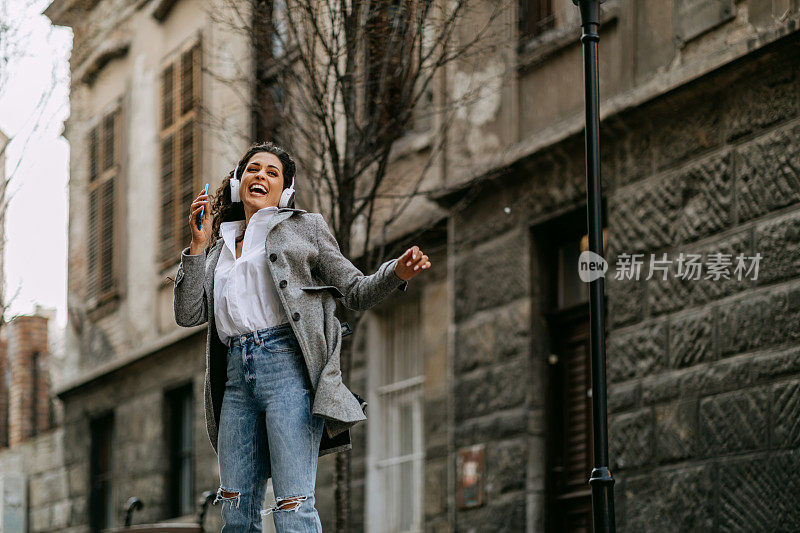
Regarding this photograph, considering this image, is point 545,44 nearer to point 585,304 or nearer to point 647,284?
point 585,304

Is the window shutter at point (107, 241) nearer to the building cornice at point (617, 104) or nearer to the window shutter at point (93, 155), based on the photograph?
the window shutter at point (93, 155)

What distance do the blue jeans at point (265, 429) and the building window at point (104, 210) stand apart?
14529 mm

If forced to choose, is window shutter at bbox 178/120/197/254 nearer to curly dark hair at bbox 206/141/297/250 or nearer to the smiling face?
curly dark hair at bbox 206/141/297/250

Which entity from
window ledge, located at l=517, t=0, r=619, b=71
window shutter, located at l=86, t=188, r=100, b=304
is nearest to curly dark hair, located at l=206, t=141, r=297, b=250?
window ledge, located at l=517, t=0, r=619, b=71

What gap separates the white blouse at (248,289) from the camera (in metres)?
5.89

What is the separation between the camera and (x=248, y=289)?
5.93 metres

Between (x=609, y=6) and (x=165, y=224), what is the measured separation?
28.8ft

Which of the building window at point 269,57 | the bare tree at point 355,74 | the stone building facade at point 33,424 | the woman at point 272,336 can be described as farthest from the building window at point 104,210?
the woman at point 272,336

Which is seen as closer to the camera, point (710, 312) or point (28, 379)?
point (710, 312)

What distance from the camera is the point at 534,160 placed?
12.0m

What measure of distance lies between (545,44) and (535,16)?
2.13ft

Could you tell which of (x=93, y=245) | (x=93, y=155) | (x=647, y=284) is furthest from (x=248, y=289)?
(x=93, y=155)

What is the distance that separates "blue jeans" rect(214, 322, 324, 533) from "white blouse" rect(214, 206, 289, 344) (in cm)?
6

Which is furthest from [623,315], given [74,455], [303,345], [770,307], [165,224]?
[74,455]
